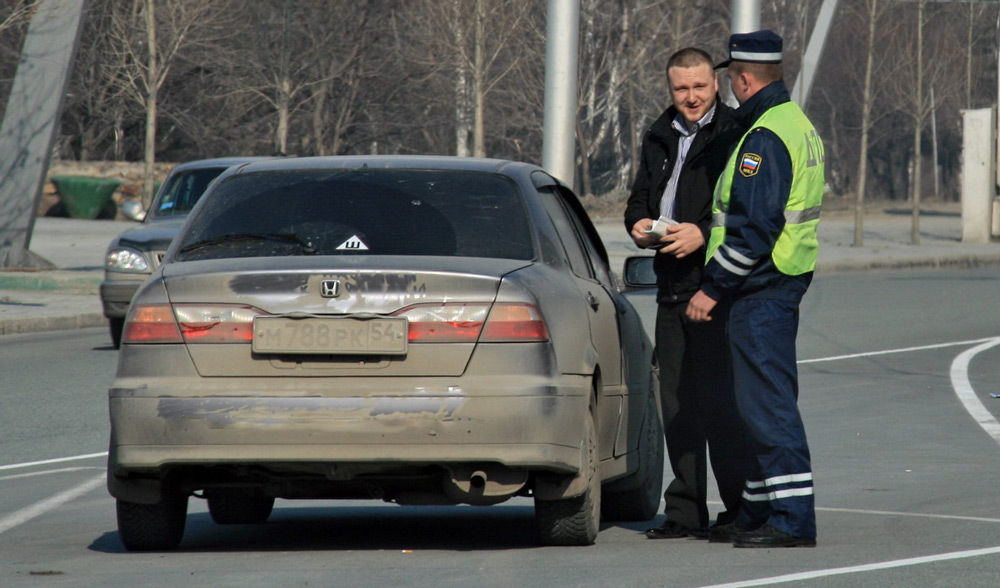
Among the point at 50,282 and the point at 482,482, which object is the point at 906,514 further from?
the point at 50,282

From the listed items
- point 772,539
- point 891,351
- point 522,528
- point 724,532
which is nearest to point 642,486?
point 522,528

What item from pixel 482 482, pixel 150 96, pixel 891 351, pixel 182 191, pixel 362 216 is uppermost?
pixel 150 96

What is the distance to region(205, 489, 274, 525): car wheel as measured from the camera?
7.47m

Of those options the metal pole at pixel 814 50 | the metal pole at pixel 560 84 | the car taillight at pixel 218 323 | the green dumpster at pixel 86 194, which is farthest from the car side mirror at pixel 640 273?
the green dumpster at pixel 86 194

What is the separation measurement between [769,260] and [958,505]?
196 cm

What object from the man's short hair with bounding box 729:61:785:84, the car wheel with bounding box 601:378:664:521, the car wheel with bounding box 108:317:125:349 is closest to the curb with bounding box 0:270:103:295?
the car wheel with bounding box 108:317:125:349

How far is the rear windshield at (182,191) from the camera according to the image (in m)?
16.8

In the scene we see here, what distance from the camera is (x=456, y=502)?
245 inches

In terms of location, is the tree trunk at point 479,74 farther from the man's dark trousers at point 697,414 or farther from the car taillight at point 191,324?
the car taillight at point 191,324

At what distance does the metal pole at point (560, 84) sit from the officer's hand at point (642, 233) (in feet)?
47.8

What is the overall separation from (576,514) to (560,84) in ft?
51.2

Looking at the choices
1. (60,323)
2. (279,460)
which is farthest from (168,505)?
(60,323)

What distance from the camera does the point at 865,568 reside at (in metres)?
6.05

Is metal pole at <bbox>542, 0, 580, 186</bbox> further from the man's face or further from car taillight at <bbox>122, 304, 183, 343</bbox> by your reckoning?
car taillight at <bbox>122, 304, 183, 343</bbox>
